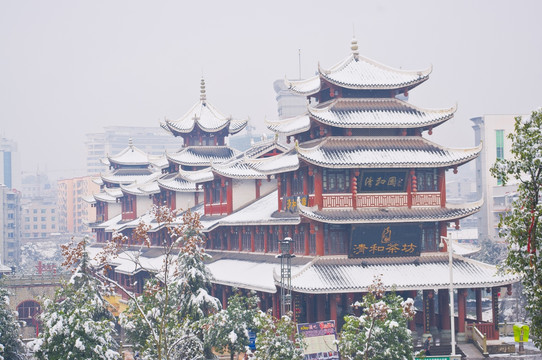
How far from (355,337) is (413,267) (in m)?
13.1

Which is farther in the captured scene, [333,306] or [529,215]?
[333,306]

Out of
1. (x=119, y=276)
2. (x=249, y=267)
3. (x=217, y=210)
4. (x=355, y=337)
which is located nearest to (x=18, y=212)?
(x=119, y=276)

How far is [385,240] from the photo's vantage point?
149ft

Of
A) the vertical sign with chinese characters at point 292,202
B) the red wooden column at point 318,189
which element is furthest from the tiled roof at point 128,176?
the red wooden column at point 318,189

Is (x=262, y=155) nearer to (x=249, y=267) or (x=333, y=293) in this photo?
(x=249, y=267)

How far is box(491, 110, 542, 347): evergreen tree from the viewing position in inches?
866

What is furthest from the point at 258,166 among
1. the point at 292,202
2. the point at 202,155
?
the point at 202,155

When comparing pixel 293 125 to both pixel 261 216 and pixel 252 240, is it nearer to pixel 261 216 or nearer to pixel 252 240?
pixel 261 216

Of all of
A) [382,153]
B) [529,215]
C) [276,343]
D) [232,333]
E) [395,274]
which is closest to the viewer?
[529,215]

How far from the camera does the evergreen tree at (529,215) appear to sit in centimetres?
2198

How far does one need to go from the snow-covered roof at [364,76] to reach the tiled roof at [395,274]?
957 centimetres

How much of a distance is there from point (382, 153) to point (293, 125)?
7848 millimetres

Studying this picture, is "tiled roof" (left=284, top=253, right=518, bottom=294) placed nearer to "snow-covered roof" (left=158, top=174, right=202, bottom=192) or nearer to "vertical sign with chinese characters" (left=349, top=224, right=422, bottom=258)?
"vertical sign with chinese characters" (left=349, top=224, right=422, bottom=258)

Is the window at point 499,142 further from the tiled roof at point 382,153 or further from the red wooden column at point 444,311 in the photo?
the red wooden column at point 444,311
